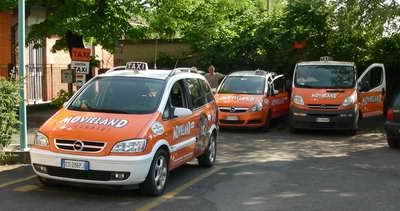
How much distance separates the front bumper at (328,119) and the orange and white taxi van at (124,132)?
7.02 m

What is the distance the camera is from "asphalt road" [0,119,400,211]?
7492 millimetres

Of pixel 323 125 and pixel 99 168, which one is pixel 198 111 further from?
pixel 323 125

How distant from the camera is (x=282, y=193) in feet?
27.4

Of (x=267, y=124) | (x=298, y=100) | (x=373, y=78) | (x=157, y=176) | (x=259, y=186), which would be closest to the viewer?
(x=157, y=176)

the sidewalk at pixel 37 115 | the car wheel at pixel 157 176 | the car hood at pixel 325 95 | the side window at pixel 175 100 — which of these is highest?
the side window at pixel 175 100

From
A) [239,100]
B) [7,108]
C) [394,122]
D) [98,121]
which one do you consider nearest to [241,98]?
[239,100]

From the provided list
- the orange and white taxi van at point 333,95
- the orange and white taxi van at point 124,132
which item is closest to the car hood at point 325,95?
the orange and white taxi van at point 333,95

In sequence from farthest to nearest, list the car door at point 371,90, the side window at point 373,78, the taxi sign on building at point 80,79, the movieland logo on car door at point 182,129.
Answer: the side window at point 373,78 < the car door at point 371,90 < the taxi sign on building at point 80,79 < the movieland logo on car door at point 182,129

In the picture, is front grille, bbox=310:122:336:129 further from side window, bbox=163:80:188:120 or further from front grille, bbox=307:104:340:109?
side window, bbox=163:80:188:120

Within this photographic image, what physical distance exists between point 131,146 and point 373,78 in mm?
12289

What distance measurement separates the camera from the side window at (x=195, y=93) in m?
9.53

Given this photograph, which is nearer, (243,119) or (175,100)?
(175,100)

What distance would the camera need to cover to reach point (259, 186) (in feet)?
29.0

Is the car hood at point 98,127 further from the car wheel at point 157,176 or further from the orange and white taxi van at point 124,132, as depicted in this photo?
the car wheel at point 157,176
